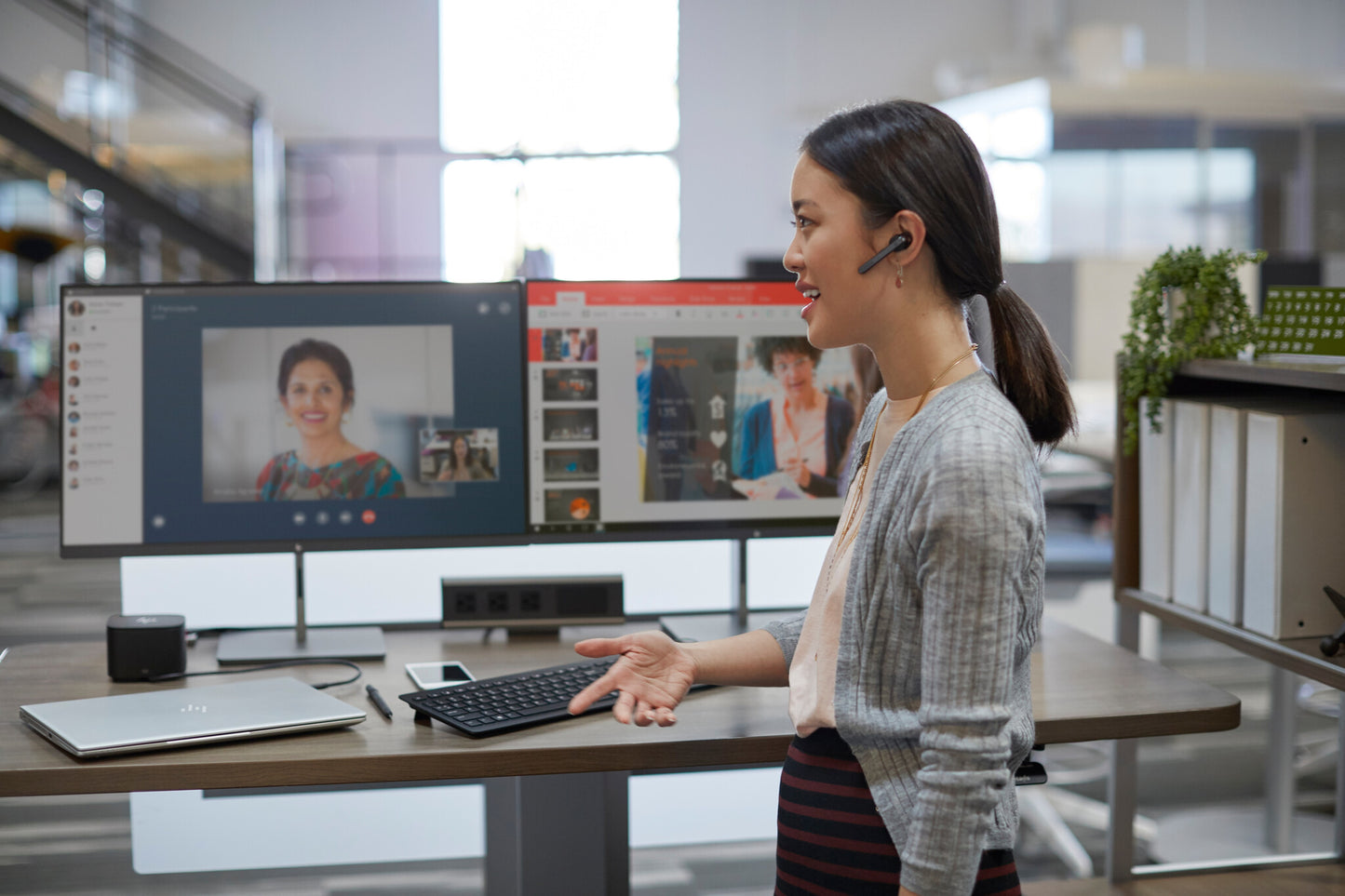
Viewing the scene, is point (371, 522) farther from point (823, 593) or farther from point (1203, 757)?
point (1203, 757)

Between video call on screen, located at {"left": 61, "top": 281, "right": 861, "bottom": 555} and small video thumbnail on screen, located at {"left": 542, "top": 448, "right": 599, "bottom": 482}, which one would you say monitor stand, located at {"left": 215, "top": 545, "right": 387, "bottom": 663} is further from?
small video thumbnail on screen, located at {"left": 542, "top": 448, "right": 599, "bottom": 482}

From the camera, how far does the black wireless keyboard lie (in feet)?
4.08

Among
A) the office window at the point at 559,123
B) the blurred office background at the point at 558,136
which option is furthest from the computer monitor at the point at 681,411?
the office window at the point at 559,123

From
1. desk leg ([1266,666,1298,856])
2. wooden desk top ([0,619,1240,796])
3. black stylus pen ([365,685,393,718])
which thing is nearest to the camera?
wooden desk top ([0,619,1240,796])

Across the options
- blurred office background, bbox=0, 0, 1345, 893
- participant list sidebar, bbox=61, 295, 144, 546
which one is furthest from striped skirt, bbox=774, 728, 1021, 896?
blurred office background, bbox=0, 0, 1345, 893

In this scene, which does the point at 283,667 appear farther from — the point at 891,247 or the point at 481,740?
the point at 891,247

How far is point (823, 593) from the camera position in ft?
3.57

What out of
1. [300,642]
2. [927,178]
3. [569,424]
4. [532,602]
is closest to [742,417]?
[569,424]

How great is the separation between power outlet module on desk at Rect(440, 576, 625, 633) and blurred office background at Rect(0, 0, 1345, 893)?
3580mm

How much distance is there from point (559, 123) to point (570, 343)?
792 cm

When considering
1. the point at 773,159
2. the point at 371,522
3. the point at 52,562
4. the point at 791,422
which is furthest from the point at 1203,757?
the point at 773,159

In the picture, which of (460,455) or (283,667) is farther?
(460,455)

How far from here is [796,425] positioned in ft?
5.70

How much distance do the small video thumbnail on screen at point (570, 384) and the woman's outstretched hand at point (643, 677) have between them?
517 mm
